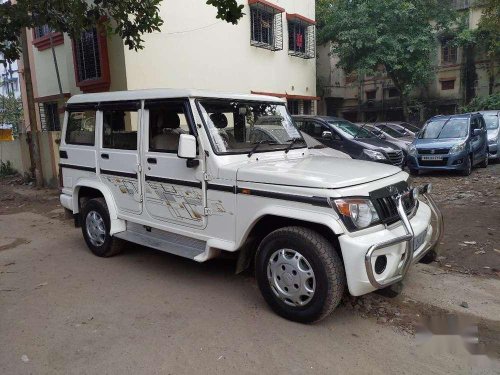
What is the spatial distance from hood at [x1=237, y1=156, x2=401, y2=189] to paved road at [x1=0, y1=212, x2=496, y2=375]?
1204mm

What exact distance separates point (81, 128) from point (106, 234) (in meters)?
1.43

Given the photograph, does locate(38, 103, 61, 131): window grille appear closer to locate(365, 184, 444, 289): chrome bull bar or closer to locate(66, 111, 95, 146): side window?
locate(66, 111, 95, 146): side window

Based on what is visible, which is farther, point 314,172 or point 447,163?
point 447,163

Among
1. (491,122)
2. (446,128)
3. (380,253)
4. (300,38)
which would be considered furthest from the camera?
(300,38)

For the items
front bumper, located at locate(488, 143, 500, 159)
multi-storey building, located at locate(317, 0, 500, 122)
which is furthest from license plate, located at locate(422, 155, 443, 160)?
multi-storey building, located at locate(317, 0, 500, 122)

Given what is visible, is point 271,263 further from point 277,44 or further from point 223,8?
point 277,44

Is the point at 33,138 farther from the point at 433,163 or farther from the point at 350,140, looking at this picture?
the point at 433,163

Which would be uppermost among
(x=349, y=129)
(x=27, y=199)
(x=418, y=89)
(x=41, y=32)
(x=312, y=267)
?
(x=41, y=32)

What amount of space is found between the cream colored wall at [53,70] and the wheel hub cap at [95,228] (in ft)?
24.9

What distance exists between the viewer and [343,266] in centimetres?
336

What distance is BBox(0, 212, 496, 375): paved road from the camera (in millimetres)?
3066

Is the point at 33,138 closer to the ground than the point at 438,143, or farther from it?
farther from it

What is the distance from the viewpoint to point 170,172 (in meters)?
4.38

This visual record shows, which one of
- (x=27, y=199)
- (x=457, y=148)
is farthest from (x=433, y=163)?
(x=27, y=199)
